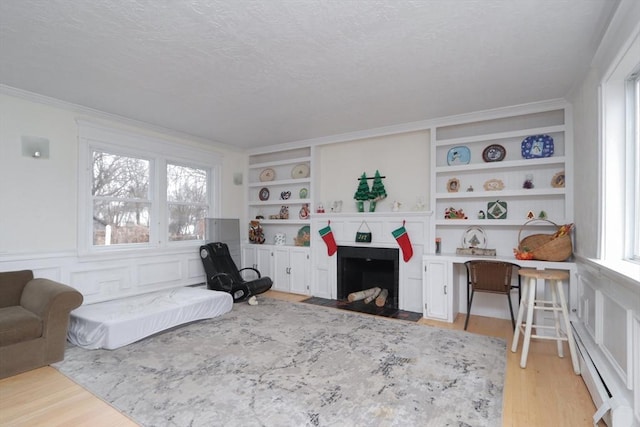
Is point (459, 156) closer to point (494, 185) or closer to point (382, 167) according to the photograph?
point (494, 185)

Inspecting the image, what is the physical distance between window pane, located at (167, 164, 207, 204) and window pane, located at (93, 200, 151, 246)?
469 mm

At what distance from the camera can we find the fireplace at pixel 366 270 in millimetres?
4523

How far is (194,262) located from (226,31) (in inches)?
148

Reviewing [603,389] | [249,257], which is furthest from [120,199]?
[603,389]

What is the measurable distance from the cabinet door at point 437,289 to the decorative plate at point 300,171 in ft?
8.42

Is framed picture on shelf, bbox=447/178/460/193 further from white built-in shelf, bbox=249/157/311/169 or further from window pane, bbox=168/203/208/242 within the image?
window pane, bbox=168/203/208/242

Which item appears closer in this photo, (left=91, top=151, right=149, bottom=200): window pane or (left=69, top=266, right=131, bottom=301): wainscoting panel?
(left=69, top=266, right=131, bottom=301): wainscoting panel

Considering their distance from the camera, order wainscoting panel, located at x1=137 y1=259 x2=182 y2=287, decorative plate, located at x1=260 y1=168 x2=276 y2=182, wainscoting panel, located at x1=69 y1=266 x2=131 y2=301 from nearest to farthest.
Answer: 1. wainscoting panel, located at x1=69 y1=266 x2=131 y2=301
2. wainscoting panel, located at x1=137 y1=259 x2=182 y2=287
3. decorative plate, located at x1=260 y1=168 x2=276 y2=182

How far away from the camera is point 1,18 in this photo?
2082 mm

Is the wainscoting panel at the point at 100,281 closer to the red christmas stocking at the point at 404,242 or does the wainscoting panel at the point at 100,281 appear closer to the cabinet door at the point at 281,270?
the cabinet door at the point at 281,270

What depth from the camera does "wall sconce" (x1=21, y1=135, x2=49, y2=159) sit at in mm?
3361

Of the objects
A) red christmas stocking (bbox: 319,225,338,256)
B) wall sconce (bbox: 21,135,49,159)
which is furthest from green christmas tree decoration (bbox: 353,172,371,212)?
wall sconce (bbox: 21,135,49,159)

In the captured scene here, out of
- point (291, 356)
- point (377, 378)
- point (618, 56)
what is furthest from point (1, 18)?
point (618, 56)

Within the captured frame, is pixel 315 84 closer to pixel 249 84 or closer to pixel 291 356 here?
pixel 249 84
